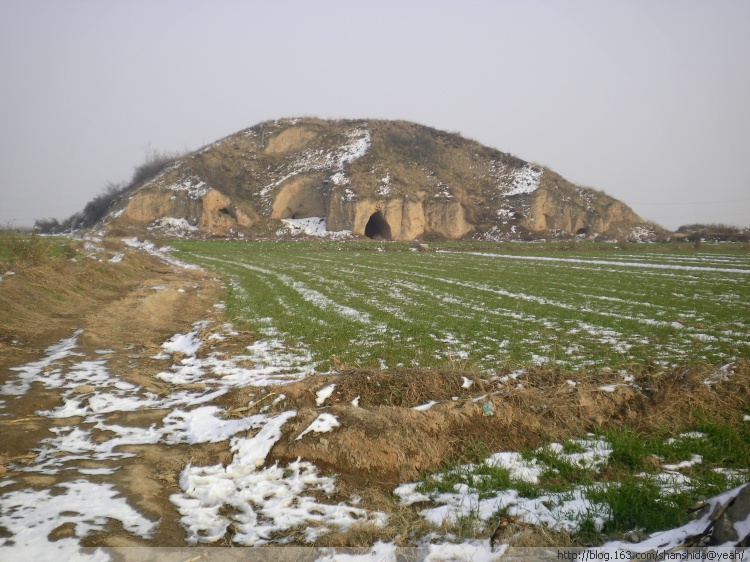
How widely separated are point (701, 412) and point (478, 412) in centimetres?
279

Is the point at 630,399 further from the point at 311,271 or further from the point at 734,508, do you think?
the point at 311,271

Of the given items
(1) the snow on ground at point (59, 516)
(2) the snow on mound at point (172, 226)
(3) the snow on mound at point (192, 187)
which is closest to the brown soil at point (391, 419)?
(1) the snow on ground at point (59, 516)

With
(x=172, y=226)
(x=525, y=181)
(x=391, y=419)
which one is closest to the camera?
(x=391, y=419)

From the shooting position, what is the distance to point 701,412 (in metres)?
5.70

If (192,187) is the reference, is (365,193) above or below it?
below

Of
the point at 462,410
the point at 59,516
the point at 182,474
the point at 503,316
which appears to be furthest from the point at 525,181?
the point at 59,516

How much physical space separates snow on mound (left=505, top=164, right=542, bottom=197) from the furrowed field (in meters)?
52.9

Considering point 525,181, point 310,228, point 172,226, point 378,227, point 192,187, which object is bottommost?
point 172,226

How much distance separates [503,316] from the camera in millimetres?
13633

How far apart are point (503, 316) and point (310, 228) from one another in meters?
58.4

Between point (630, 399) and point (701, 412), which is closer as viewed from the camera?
point (701, 412)

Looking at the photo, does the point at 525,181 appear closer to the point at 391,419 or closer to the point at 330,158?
the point at 330,158

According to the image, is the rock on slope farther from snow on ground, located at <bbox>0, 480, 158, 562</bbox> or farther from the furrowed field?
snow on ground, located at <bbox>0, 480, 158, 562</bbox>

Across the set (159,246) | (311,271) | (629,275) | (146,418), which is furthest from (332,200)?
(146,418)
